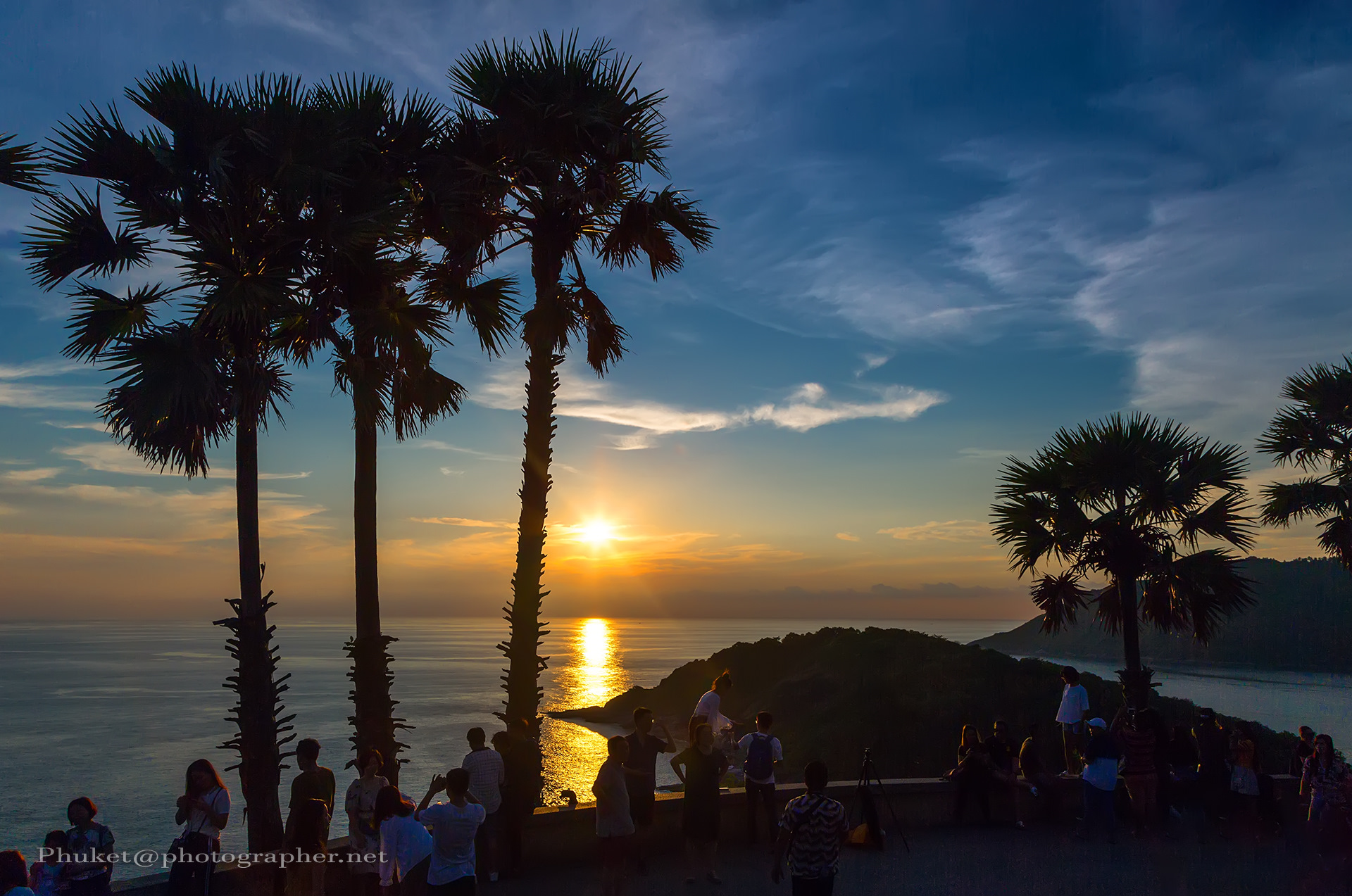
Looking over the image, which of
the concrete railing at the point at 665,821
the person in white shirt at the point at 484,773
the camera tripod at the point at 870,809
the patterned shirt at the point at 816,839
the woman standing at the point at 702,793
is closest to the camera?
the patterned shirt at the point at 816,839

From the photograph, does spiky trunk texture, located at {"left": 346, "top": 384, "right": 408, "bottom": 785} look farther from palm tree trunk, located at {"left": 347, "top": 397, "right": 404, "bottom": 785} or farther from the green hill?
the green hill

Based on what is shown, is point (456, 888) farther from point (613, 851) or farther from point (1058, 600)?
point (1058, 600)

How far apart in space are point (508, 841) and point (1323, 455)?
1949 cm

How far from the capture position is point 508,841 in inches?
334

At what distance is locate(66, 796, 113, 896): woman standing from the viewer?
6117mm

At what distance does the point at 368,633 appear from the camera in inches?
476

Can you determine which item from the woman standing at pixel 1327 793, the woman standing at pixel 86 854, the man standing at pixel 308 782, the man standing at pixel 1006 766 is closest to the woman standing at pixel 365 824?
the man standing at pixel 308 782

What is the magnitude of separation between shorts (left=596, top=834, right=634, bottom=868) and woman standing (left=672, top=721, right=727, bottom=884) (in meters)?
0.82

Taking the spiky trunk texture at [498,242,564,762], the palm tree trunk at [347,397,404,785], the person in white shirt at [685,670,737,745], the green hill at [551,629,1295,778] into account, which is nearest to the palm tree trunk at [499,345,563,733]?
the spiky trunk texture at [498,242,564,762]

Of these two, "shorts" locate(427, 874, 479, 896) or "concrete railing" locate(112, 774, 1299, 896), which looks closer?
"shorts" locate(427, 874, 479, 896)

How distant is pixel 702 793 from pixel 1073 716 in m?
6.82

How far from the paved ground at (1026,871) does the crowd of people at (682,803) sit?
0.92 ft

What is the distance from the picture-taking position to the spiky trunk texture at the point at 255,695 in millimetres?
9977

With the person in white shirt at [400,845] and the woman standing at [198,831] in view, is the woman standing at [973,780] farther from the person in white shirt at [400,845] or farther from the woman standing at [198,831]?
the woman standing at [198,831]
